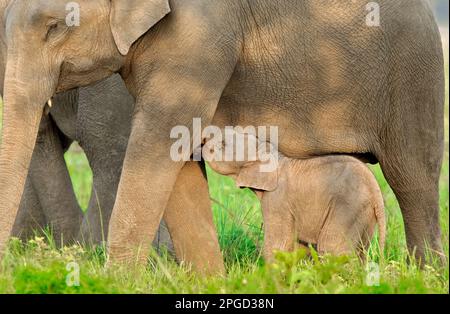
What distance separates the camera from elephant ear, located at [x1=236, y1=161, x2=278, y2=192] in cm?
710

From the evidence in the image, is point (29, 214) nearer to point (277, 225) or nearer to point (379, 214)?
point (277, 225)

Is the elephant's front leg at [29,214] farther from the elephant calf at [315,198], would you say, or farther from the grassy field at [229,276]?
the elephant calf at [315,198]

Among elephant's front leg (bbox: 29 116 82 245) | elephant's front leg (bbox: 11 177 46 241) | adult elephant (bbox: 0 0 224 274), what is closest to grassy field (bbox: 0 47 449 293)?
adult elephant (bbox: 0 0 224 274)

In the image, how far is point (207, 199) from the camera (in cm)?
703

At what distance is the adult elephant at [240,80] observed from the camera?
6.23 m

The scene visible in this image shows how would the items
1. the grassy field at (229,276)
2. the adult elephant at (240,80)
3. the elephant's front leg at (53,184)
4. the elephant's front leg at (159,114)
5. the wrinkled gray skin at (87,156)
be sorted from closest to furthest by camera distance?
the grassy field at (229,276)
the adult elephant at (240,80)
the elephant's front leg at (159,114)
the wrinkled gray skin at (87,156)
the elephant's front leg at (53,184)

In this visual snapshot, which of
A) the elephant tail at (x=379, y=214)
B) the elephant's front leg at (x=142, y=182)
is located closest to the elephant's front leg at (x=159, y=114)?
the elephant's front leg at (x=142, y=182)

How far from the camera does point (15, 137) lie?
6.16 m

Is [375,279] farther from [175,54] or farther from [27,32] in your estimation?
[27,32]

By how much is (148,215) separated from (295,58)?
3.74 ft

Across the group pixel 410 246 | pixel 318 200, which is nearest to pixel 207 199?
pixel 318 200

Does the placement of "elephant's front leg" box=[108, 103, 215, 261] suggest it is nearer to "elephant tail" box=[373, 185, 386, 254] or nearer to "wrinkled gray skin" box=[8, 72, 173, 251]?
"wrinkled gray skin" box=[8, 72, 173, 251]

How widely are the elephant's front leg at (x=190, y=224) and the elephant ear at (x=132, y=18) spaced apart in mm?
913

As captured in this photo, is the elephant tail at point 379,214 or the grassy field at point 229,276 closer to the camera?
the grassy field at point 229,276
